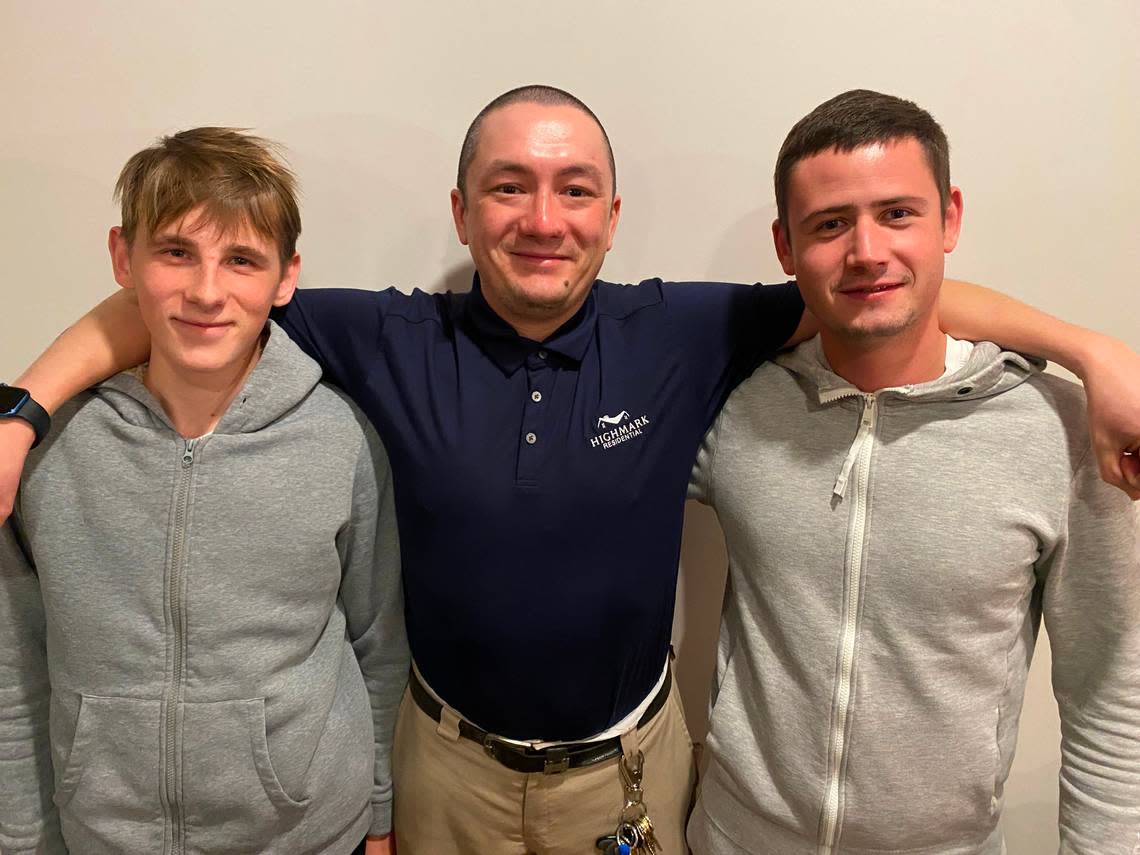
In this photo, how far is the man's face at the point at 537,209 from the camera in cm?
127

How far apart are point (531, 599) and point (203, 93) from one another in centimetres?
119

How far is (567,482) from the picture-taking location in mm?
1256

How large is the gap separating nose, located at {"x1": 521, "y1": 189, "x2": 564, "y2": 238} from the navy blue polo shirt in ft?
0.56

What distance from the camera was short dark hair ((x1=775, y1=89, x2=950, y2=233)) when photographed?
1.15m

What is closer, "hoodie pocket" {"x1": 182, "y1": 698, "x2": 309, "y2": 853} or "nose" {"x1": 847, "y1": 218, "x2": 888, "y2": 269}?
"nose" {"x1": 847, "y1": 218, "x2": 888, "y2": 269}

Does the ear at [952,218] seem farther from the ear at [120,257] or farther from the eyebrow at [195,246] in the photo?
the ear at [120,257]

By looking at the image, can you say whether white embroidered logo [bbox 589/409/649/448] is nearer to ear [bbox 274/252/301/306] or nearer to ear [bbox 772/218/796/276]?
ear [bbox 772/218/796/276]

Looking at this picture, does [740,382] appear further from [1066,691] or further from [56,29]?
[56,29]

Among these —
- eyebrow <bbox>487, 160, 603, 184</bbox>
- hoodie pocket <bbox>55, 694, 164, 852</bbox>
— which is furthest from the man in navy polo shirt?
hoodie pocket <bbox>55, 694, 164, 852</bbox>

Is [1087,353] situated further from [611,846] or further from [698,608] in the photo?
[611,846]

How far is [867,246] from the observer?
1116 millimetres

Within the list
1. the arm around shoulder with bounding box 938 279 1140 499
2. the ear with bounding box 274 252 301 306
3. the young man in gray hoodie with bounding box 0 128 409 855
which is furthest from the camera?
the ear with bounding box 274 252 301 306

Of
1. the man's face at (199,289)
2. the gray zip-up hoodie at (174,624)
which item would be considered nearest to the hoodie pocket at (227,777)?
the gray zip-up hoodie at (174,624)

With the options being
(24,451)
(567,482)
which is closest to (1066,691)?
(567,482)
